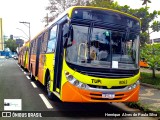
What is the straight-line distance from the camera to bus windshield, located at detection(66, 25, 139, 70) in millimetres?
8055

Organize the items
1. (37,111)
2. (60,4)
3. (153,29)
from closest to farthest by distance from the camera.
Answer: (37,111)
(153,29)
(60,4)

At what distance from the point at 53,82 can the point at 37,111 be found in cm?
119

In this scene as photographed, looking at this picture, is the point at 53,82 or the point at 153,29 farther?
the point at 153,29

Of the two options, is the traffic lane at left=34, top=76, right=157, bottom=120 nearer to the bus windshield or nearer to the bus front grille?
the bus front grille

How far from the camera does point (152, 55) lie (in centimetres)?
1593

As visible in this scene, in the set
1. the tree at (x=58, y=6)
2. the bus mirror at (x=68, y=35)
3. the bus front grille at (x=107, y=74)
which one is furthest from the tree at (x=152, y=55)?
the tree at (x=58, y=6)

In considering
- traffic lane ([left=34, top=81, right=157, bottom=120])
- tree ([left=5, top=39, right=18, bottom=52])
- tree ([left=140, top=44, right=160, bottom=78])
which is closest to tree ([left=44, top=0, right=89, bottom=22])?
tree ([left=140, top=44, right=160, bottom=78])

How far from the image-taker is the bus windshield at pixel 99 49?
8055 mm

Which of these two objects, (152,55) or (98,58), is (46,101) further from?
(152,55)

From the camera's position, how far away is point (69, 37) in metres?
7.98

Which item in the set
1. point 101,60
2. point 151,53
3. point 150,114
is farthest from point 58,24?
point 151,53

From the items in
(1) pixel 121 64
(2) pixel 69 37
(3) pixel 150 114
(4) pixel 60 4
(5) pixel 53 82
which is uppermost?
(4) pixel 60 4

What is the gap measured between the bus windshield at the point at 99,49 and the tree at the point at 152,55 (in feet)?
24.0

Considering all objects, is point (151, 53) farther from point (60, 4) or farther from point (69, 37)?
point (60, 4)
